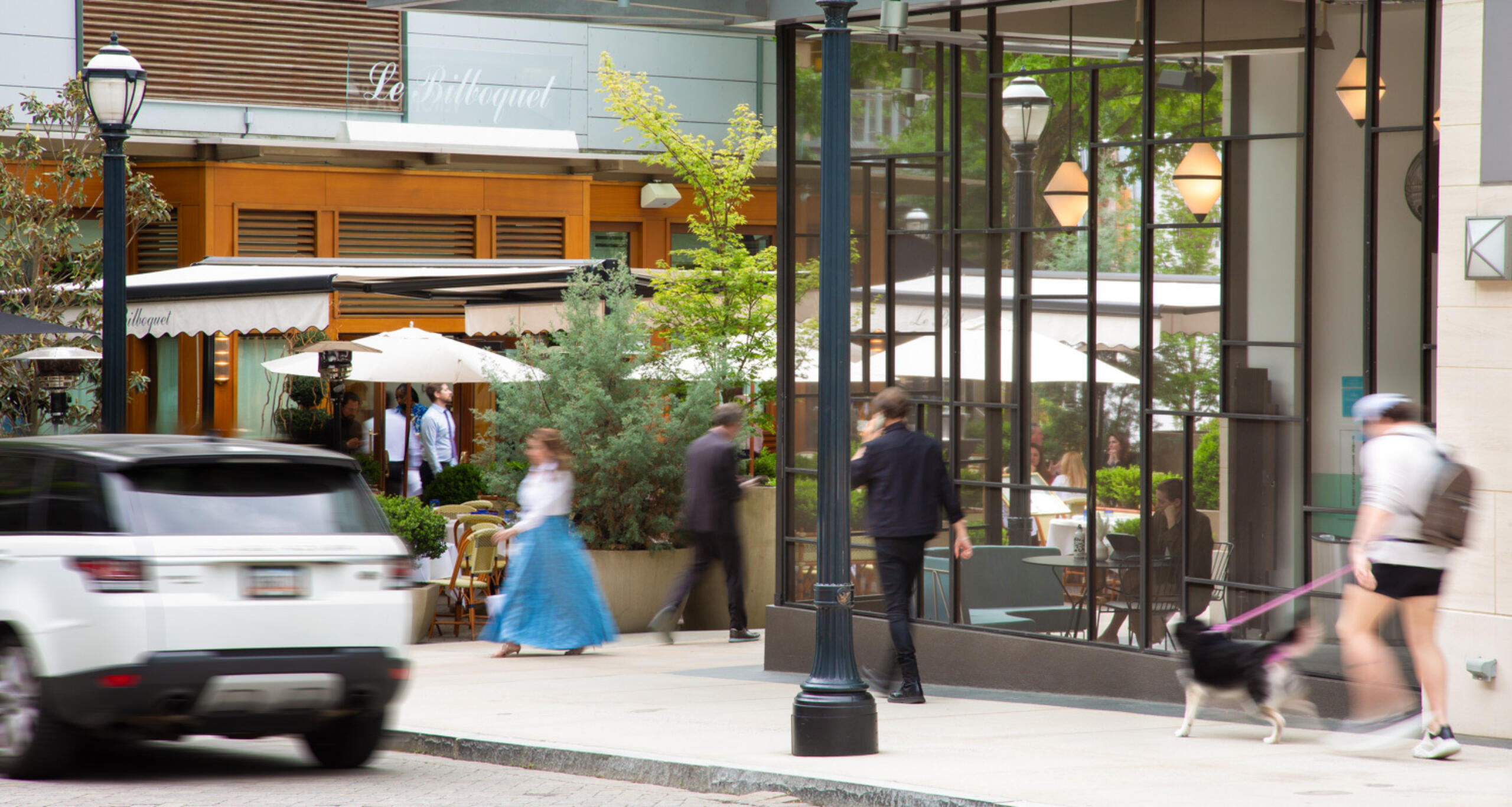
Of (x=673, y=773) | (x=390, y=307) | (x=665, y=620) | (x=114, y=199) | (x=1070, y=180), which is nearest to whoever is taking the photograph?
(x=673, y=773)

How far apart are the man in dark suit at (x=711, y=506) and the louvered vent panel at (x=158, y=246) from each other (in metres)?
13.3

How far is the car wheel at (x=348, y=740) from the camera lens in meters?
8.32

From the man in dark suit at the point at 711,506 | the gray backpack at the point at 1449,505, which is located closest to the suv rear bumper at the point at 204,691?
the gray backpack at the point at 1449,505

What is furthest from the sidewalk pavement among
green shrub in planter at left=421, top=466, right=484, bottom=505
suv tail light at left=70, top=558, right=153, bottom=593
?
green shrub in planter at left=421, top=466, right=484, bottom=505

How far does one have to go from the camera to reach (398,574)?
800 cm

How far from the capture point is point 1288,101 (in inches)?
383

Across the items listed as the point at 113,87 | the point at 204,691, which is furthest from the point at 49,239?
the point at 204,691

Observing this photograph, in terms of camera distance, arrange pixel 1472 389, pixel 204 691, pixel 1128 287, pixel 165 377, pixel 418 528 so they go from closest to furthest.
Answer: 1. pixel 204 691
2. pixel 1472 389
3. pixel 1128 287
4. pixel 418 528
5. pixel 165 377

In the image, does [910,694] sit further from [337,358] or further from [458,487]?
[337,358]

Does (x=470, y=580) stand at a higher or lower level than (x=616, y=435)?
lower

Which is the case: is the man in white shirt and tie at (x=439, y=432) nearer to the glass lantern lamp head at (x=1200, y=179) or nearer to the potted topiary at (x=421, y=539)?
the potted topiary at (x=421, y=539)

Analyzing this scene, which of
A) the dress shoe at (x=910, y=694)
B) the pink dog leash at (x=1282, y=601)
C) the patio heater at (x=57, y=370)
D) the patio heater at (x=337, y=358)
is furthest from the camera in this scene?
the patio heater at (x=57, y=370)

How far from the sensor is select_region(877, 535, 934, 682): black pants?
997 cm

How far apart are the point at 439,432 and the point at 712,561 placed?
766cm
